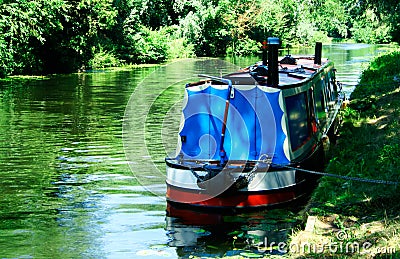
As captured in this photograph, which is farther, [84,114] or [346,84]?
[346,84]

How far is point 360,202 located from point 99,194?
5.11m

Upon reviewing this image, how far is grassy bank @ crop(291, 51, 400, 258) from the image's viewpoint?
6793 millimetres

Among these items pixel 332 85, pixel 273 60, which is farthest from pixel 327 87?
pixel 273 60

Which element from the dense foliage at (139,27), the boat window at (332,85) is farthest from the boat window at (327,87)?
the dense foliage at (139,27)

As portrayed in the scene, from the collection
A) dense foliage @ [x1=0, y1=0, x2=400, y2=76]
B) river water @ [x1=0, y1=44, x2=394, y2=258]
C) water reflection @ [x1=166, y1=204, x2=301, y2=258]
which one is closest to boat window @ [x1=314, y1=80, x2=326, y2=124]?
river water @ [x1=0, y1=44, x2=394, y2=258]

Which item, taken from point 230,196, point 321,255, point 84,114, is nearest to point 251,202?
point 230,196

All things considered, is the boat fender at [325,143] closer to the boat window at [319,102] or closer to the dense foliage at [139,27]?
the boat window at [319,102]

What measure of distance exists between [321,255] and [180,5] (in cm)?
5443

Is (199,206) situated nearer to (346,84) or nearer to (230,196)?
(230,196)

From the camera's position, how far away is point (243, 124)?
11000 mm

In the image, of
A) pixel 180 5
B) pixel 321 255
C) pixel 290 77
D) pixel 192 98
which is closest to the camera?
pixel 321 255

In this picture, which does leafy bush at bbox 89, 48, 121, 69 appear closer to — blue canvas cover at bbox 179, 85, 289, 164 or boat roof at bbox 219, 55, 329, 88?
boat roof at bbox 219, 55, 329, 88

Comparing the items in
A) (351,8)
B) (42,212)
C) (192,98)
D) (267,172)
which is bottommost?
(42,212)

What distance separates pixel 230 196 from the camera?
10.1 m
